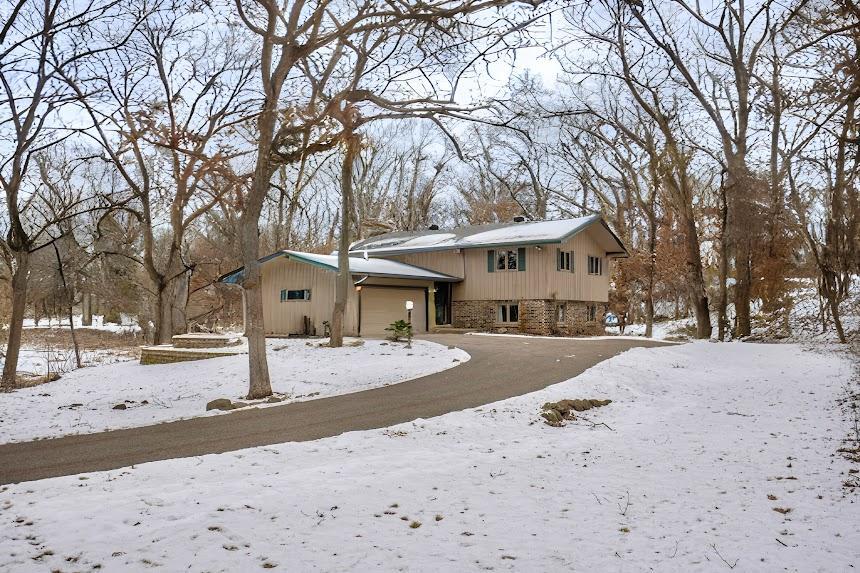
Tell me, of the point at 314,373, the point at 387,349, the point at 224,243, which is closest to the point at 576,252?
the point at 387,349

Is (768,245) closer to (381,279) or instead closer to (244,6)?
(381,279)

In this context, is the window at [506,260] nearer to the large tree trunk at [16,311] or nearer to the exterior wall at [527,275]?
the exterior wall at [527,275]

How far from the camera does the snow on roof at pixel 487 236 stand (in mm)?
26672

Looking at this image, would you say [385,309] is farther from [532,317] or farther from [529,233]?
[529,233]

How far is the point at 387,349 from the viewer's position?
704 inches

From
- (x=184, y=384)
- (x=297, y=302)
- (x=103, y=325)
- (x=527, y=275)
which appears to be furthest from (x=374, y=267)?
(x=103, y=325)

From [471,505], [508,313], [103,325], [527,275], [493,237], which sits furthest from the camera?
[103,325]

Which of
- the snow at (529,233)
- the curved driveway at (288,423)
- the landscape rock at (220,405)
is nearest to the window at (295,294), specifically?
the snow at (529,233)

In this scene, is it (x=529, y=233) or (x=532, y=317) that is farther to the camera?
(x=529, y=233)

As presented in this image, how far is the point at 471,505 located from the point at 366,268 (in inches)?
753

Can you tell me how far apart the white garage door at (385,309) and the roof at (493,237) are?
10.9 ft

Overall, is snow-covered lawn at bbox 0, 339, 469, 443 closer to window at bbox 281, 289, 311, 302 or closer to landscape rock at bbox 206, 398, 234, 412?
landscape rock at bbox 206, 398, 234, 412

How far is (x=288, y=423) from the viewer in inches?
356

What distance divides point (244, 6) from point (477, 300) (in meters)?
18.3
